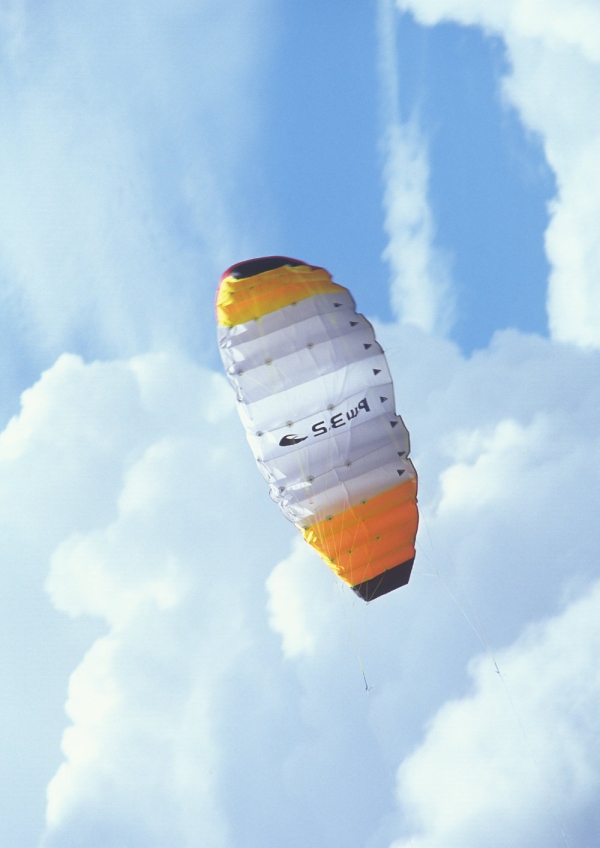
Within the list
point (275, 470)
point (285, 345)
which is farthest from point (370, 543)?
point (285, 345)

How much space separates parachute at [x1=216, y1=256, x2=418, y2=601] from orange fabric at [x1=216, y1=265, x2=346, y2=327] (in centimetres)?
3

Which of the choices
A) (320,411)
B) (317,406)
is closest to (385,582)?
(320,411)

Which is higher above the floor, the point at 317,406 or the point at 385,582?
the point at 317,406

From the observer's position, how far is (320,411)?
111 feet

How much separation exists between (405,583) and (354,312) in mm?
10666

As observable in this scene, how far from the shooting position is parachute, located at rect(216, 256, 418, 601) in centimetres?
3303

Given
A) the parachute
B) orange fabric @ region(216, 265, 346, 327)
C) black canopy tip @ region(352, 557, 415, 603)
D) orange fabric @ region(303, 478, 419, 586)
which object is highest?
orange fabric @ region(216, 265, 346, 327)

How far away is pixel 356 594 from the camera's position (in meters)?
36.1

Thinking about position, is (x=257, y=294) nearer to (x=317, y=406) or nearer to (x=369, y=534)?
(x=317, y=406)

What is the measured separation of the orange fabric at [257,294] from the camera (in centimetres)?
3281

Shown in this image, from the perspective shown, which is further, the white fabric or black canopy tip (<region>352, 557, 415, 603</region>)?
black canopy tip (<region>352, 557, 415, 603</region>)

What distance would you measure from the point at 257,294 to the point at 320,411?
4.68 metres

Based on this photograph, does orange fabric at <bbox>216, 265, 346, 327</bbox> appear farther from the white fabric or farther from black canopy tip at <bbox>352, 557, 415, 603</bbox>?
black canopy tip at <bbox>352, 557, 415, 603</bbox>

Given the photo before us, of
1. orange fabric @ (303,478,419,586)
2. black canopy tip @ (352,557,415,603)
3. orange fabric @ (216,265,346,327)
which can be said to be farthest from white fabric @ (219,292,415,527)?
black canopy tip @ (352,557,415,603)
